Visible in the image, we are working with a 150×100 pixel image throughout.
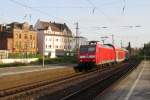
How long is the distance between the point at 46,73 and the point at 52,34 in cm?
9860

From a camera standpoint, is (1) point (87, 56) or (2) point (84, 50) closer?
(1) point (87, 56)

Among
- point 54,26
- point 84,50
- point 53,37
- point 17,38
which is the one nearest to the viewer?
point 84,50

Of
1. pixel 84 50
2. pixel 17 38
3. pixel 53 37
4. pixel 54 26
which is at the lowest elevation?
pixel 84 50

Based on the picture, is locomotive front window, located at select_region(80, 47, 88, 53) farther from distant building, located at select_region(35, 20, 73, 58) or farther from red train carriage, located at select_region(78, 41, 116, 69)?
distant building, located at select_region(35, 20, 73, 58)

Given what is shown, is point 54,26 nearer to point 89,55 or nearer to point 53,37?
point 53,37

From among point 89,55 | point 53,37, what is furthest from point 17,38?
point 89,55

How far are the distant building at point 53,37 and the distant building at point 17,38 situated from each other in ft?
31.8

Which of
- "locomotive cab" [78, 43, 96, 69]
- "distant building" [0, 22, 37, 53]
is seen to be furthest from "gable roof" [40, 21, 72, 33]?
"locomotive cab" [78, 43, 96, 69]

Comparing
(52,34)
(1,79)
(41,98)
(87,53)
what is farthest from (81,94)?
(52,34)

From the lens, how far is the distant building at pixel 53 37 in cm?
12988

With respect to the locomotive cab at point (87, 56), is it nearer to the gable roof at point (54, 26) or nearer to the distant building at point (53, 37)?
the distant building at point (53, 37)

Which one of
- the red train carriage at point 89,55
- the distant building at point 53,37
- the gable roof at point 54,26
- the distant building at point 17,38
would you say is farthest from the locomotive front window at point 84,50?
the gable roof at point 54,26

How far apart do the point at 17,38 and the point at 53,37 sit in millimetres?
27890

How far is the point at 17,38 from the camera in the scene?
110 metres
